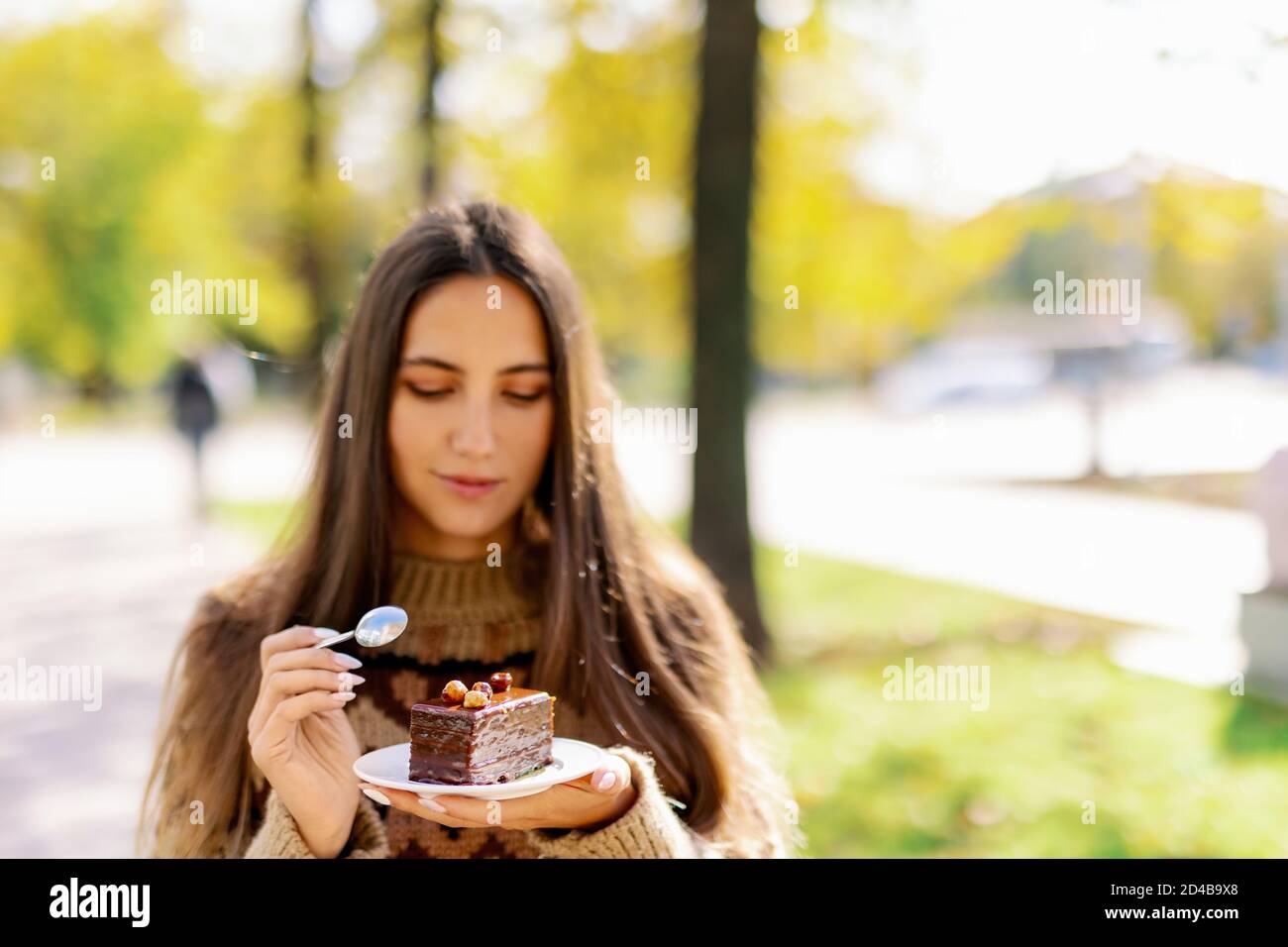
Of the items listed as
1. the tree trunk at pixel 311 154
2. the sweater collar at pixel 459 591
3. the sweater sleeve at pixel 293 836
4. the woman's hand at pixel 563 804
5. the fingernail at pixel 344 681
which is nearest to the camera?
the fingernail at pixel 344 681

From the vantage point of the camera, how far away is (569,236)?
10.9 metres

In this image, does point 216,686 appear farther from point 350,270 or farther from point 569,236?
point 569,236

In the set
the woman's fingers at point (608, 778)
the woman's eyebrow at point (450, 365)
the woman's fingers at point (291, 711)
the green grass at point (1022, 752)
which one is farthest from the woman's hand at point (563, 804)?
the green grass at point (1022, 752)

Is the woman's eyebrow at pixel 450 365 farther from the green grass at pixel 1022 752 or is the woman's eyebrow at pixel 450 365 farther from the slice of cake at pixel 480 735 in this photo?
the green grass at pixel 1022 752

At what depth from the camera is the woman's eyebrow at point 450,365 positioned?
2.02 m

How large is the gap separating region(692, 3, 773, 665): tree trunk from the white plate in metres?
4.58

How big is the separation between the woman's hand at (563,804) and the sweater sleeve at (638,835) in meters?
0.02

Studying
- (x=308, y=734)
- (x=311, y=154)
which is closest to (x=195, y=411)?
(x=311, y=154)

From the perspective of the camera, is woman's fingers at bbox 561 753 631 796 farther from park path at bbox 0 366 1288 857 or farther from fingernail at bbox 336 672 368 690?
park path at bbox 0 366 1288 857

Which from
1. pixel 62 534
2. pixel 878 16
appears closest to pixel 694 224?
pixel 878 16

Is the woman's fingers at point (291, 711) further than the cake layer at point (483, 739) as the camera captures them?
No

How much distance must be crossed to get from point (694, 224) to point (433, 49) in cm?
393

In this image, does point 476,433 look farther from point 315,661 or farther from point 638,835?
point 638,835

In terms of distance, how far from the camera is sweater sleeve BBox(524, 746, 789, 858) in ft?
6.16
